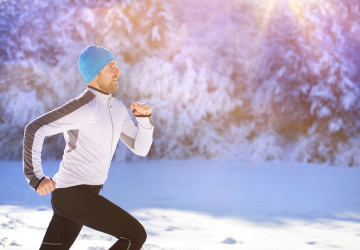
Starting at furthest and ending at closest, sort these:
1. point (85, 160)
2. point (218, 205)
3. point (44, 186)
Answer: point (218, 205)
point (85, 160)
point (44, 186)

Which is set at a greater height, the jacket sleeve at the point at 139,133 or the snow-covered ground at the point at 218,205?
the jacket sleeve at the point at 139,133

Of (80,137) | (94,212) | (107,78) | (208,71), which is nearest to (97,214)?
(94,212)

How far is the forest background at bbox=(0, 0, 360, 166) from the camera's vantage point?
9.38 metres

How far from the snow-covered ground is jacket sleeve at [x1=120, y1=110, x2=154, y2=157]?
1.39m

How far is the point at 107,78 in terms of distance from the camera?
7.33 feet

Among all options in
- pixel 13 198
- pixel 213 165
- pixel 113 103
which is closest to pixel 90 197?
pixel 113 103

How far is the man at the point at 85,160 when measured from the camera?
6.59ft

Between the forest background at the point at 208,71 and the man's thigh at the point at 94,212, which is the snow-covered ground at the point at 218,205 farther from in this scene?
the man's thigh at the point at 94,212

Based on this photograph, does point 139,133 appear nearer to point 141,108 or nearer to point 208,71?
point 141,108

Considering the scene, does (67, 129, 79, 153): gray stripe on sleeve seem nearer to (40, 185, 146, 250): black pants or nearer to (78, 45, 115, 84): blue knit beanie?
(40, 185, 146, 250): black pants

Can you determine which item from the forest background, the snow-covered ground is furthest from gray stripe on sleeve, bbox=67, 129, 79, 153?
the forest background

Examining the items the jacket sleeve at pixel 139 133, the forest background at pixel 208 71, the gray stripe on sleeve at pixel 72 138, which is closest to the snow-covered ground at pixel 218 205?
the forest background at pixel 208 71

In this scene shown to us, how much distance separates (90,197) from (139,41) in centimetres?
812

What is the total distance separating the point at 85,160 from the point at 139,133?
Answer: 16.2 inches
